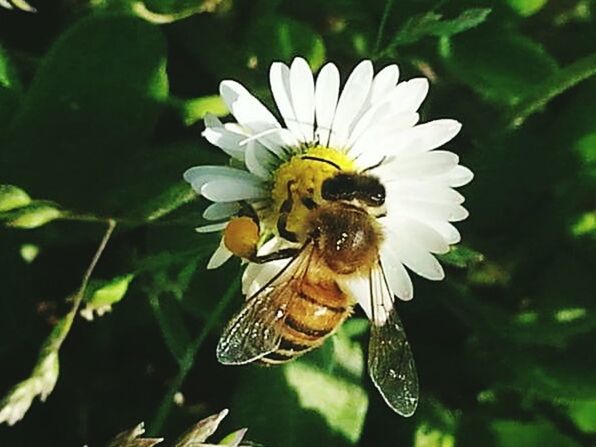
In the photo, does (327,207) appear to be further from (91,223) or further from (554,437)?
(554,437)

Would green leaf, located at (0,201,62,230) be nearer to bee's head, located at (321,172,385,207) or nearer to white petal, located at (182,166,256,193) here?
white petal, located at (182,166,256,193)

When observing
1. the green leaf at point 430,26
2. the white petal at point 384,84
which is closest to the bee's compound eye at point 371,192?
the white petal at point 384,84

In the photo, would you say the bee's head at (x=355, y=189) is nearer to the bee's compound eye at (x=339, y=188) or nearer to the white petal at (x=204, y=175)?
the bee's compound eye at (x=339, y=188)

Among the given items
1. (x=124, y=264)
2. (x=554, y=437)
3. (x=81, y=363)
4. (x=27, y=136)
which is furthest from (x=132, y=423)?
(x=554, y=437)

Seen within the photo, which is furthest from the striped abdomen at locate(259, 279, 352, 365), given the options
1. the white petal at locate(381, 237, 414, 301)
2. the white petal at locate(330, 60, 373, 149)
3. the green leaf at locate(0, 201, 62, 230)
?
the green leaf at locate(0, 201, 62, 230)

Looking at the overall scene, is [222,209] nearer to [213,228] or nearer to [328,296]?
[213,228]
